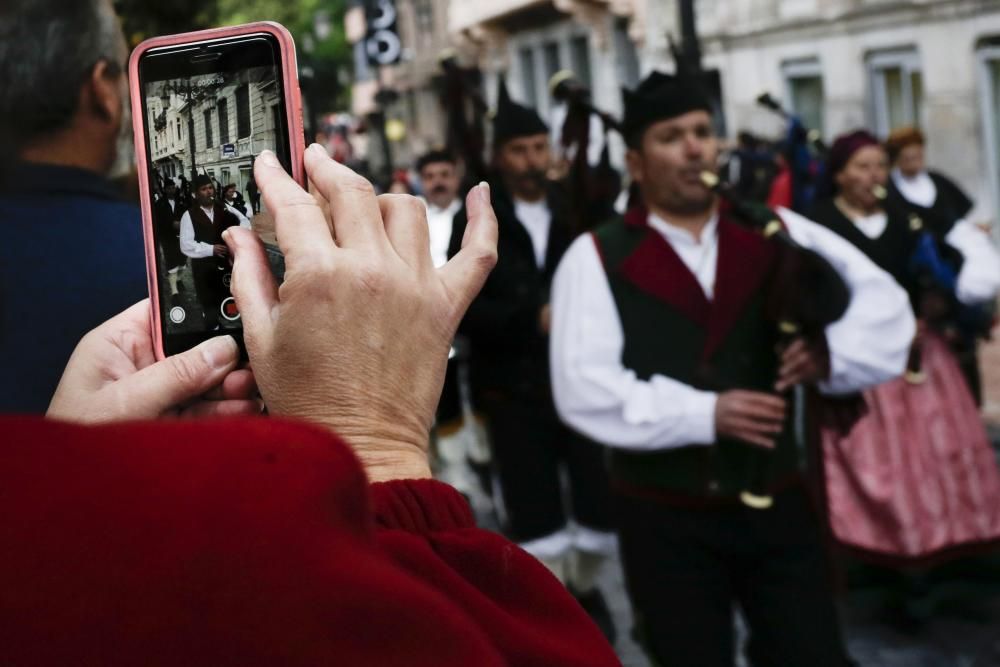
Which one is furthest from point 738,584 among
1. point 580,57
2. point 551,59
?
point 551,59

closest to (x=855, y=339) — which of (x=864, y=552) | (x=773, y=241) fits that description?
(x=773, y=241)

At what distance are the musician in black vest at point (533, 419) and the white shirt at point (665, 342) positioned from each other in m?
1.62

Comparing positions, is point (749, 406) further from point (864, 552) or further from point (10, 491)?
point (10, 491)

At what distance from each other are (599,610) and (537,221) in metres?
1.64

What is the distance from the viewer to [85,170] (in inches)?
69.7

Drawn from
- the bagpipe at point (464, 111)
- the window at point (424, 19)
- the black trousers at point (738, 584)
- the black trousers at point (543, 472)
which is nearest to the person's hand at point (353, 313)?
A: the black trousers at point (738, 584)

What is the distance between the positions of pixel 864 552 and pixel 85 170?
13.9 ft

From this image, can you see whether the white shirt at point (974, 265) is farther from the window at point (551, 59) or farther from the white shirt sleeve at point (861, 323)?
the window at point (551, 59)

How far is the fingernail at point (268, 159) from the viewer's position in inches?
46.5

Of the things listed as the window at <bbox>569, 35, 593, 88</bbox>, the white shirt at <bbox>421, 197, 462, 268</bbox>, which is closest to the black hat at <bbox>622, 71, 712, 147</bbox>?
the white shirt at <bbox>421, 197, 462, 268</bbox>

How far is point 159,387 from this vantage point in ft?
3.96

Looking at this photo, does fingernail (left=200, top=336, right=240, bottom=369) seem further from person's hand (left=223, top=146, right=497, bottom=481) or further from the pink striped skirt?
the pink striped skirt

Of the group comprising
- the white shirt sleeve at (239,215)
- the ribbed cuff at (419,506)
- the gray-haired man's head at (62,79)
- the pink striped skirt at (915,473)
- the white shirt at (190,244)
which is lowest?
the pink striped skirt at (915,473)

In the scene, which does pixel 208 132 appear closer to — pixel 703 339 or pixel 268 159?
pixel 268 159
